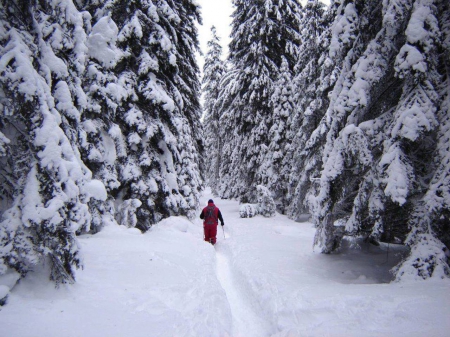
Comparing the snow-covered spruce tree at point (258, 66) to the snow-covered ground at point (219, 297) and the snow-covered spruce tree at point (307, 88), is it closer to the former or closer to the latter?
the snow-covered spruce tree at point (307, 88)

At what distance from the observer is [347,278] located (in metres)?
5.88

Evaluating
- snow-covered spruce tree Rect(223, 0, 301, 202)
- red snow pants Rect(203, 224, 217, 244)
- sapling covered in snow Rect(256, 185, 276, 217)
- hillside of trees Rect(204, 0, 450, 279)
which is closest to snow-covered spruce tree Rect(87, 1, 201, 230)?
red snow pants Rect(203, 224, 217, 244)

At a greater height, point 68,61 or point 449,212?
point 68,61

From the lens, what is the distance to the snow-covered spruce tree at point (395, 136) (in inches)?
174

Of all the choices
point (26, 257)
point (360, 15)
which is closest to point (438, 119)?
point (360, 15)

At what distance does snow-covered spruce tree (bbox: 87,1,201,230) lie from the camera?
27.6 feet

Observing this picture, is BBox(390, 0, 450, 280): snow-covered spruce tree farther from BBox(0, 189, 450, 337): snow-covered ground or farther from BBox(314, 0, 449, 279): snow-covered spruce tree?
BBox(0, 189, 450, 337): snow-covered ground

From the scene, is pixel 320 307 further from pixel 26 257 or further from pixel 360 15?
pixel 360 15

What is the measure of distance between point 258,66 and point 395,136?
48.0 ft

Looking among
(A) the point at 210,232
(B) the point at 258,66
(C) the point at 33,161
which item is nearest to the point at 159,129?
(A) the point at 210,232

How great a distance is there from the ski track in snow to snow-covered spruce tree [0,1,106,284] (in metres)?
2.94

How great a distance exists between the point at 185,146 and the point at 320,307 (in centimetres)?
947

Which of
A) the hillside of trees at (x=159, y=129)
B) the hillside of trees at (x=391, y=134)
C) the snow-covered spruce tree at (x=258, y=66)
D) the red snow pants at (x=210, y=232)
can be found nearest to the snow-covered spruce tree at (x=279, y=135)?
the snow-covered spruce tree at (x=258, y=66)

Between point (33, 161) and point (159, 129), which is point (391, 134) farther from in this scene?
point (159, 129)
